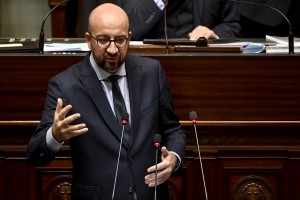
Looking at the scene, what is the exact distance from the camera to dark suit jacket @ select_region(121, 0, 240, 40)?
3701 mm

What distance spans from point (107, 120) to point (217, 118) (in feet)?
2.21

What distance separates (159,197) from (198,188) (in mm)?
542

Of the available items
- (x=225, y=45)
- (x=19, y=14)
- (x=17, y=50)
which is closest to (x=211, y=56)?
(x=225, y=45)

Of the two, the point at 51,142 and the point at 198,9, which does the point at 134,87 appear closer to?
the point at 51,142

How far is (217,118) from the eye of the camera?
10.4 ft

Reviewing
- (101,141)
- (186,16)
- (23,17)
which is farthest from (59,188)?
(23,17)

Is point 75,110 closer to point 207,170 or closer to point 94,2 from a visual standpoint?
point 207,170

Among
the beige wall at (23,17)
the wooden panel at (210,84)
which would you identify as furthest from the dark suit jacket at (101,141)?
the beige wall at (23,17)

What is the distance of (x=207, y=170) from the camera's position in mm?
3227

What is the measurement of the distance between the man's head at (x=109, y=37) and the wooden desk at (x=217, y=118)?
468 mm

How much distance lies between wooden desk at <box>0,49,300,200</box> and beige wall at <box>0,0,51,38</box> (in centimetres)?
275

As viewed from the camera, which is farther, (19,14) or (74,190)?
(19,14)

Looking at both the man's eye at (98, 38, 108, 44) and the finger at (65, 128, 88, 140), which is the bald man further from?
the finger at (65, 128, 88, 140)

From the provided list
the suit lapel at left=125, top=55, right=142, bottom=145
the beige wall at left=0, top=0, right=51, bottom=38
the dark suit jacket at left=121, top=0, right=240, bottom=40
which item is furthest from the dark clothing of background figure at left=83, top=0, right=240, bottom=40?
the beige wall at left=0, top=0, right=51, bottom=38
